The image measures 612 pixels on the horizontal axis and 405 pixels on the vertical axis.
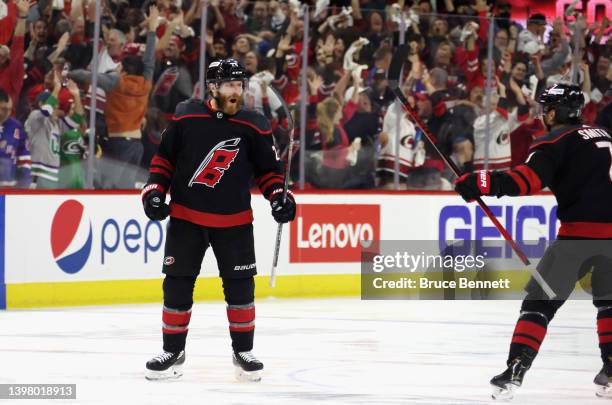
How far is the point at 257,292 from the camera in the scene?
11.3 metres

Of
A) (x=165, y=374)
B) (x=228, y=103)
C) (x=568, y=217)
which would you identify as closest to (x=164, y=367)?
(x=165, y=374)

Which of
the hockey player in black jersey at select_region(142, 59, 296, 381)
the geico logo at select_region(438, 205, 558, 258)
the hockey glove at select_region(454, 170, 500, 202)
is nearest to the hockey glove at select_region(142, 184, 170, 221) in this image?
the hockey player in black jersey at select_region(142, 59, 296, 381)

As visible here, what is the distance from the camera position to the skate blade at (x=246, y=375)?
256 inches

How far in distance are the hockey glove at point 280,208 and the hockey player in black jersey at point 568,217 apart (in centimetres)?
126

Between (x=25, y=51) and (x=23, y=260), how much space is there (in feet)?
5.08

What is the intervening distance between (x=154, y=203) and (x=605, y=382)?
2255 mm

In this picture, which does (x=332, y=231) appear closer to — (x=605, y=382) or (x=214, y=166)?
(x=214, y=166)

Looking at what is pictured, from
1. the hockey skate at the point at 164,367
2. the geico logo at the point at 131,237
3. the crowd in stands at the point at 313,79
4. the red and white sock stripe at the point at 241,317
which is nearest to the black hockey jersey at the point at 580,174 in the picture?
the red and white sock stripe at the point at 241,317

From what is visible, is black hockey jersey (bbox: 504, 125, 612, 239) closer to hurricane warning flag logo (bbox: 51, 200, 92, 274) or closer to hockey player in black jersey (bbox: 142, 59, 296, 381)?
hockey player in black jersey (bbox: 142, 59, 296, 381)

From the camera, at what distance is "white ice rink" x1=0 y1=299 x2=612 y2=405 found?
20.1 feet

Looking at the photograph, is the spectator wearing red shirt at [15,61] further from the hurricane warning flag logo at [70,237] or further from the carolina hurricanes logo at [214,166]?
the carolina hurricanes logo at [214,166]

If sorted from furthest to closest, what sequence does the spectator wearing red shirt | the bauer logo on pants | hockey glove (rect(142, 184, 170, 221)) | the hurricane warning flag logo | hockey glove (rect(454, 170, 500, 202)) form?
1. the bauer logo on pants
2. the hurricane warning flag logo
3. the spectator wearing red shirt
4. hockey glove (rect(142, 184, 170, 221))
5. hockey glove (rect(454, 170, 500, 202))

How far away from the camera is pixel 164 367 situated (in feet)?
21.2

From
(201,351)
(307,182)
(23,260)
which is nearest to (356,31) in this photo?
(307,182)
